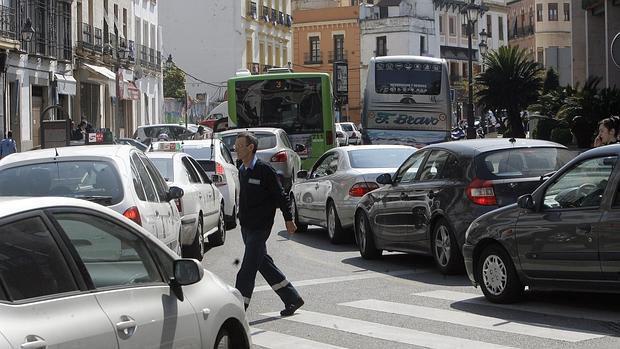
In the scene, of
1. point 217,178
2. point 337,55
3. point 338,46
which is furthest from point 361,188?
point 338,46

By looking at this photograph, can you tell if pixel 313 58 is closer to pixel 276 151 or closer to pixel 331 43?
pixel 331 43

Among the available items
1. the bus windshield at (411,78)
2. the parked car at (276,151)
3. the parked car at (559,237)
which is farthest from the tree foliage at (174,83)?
the parked car at (559,237)

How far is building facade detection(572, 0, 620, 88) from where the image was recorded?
112 ft

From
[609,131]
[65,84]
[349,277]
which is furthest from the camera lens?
[65,84]

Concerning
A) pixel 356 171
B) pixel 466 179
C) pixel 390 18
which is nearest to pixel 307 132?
pixel 356 171

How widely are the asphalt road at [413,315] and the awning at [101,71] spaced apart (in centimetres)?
3427

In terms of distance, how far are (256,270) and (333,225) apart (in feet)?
23.0

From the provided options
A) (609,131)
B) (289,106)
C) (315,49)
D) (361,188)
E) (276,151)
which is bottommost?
(361,188)

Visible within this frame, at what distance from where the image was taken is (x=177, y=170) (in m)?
16.1

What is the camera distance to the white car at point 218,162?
20.0 meters

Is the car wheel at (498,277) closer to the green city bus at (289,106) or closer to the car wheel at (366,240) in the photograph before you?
the car wheel at (366,240)

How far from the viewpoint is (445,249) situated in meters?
13.5

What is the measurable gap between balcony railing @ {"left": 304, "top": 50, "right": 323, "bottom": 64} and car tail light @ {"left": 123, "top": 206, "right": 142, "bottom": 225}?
88.9m

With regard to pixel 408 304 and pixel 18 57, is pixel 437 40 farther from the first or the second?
pixel 408 304
